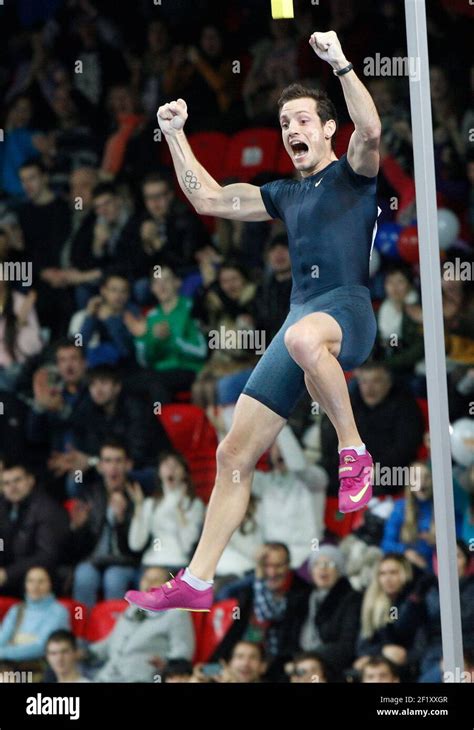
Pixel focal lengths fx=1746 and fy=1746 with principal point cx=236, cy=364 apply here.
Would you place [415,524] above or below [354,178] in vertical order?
below

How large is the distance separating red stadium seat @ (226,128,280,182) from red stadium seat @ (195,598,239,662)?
105 inches

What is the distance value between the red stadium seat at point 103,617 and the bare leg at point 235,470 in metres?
2.54

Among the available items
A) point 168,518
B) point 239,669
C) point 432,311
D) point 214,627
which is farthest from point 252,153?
point 432,311

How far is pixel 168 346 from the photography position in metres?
10.3

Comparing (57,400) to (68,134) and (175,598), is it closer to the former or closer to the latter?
(68,134)

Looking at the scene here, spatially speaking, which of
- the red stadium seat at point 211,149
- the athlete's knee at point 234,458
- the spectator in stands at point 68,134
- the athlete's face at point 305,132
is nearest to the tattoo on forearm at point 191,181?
the athlete's face at point 305,132

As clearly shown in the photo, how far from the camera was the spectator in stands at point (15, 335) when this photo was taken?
34.7 feet

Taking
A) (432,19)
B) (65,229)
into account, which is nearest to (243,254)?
(65,229)

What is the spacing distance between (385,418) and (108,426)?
1688mm

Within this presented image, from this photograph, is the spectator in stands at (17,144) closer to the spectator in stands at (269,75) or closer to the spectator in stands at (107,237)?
the spectator in stands at (107,237)

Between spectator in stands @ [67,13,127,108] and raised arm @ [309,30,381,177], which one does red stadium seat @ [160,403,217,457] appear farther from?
raised arm @ [309,30,381,177]

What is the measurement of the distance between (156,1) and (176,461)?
3.35 meters

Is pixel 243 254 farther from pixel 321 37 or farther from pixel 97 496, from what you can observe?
pixel 321 37

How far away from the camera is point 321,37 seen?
6.57 m
